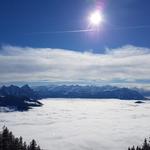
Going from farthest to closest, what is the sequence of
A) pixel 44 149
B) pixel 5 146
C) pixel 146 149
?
pixel 44 149, pixel 146 149, pixel 5 146

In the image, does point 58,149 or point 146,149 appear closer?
point 146,149

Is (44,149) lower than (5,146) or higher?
higher

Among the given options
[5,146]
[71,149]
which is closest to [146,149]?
[5,146]

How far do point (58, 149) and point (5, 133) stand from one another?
11508 centimetres

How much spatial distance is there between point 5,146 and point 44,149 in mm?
111390

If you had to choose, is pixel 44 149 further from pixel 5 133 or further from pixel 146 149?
pixel 5 133

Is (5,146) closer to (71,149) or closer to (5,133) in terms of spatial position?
(5,133)

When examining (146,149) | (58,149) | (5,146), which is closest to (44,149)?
(58,149)

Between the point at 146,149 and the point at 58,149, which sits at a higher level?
the point at 58,149

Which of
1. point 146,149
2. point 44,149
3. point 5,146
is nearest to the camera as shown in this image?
point 5,146

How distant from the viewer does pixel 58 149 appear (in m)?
198

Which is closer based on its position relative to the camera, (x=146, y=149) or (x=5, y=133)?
(x=5, y=133)

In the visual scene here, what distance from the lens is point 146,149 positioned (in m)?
107

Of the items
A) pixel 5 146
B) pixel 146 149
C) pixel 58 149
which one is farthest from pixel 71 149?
pixel 5 146
